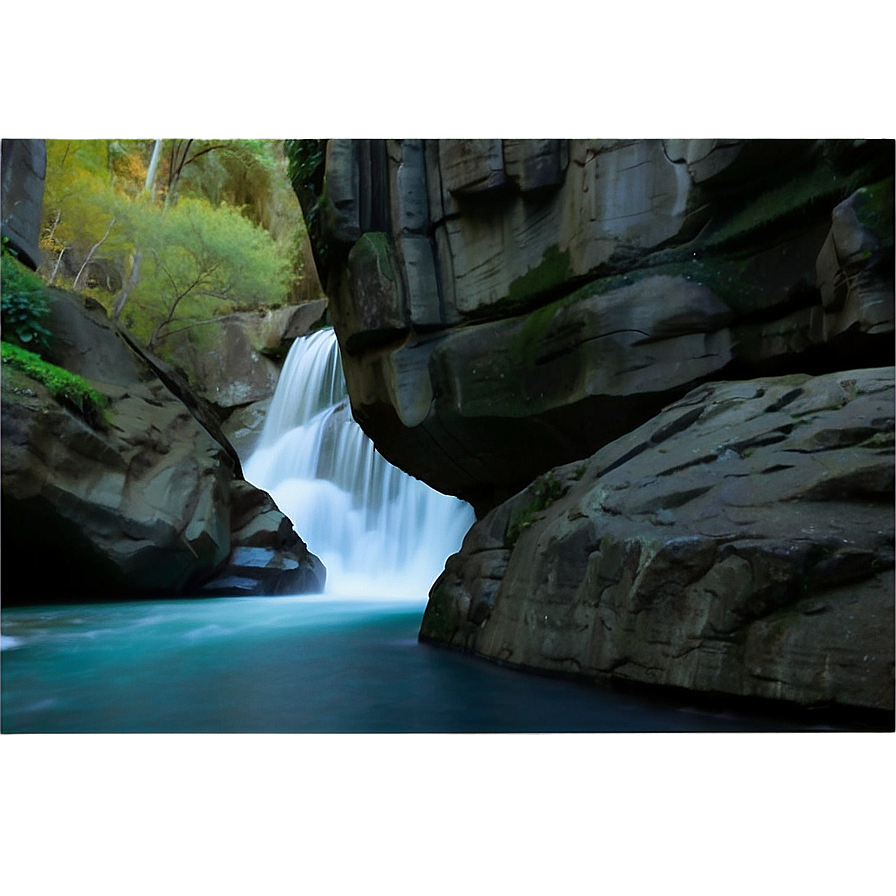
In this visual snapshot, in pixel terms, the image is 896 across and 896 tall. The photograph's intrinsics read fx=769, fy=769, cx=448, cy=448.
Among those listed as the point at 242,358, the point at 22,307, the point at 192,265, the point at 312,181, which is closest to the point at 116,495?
the point at 22,307

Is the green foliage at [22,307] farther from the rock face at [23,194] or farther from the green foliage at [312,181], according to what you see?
the green foliage at [312,181]

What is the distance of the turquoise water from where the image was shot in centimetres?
330

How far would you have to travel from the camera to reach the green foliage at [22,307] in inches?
319

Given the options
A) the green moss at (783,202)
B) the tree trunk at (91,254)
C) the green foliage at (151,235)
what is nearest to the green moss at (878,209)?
the green moss at (783,202)

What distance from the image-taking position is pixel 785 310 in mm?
5844

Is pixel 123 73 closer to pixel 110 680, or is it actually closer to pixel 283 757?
pixel 283 757

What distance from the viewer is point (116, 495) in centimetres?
784

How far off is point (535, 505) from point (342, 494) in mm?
8888

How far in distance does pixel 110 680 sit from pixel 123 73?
3.02 m

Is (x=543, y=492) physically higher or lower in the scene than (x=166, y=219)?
lower

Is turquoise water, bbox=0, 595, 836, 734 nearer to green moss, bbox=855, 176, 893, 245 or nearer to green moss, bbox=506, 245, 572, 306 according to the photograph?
green moss, bbox=506, 245, 572, 306

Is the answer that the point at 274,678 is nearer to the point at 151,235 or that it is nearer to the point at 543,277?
the point at 543,277

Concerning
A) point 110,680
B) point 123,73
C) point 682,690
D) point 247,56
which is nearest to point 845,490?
point 682,690

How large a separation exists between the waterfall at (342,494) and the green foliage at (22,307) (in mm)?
4765
